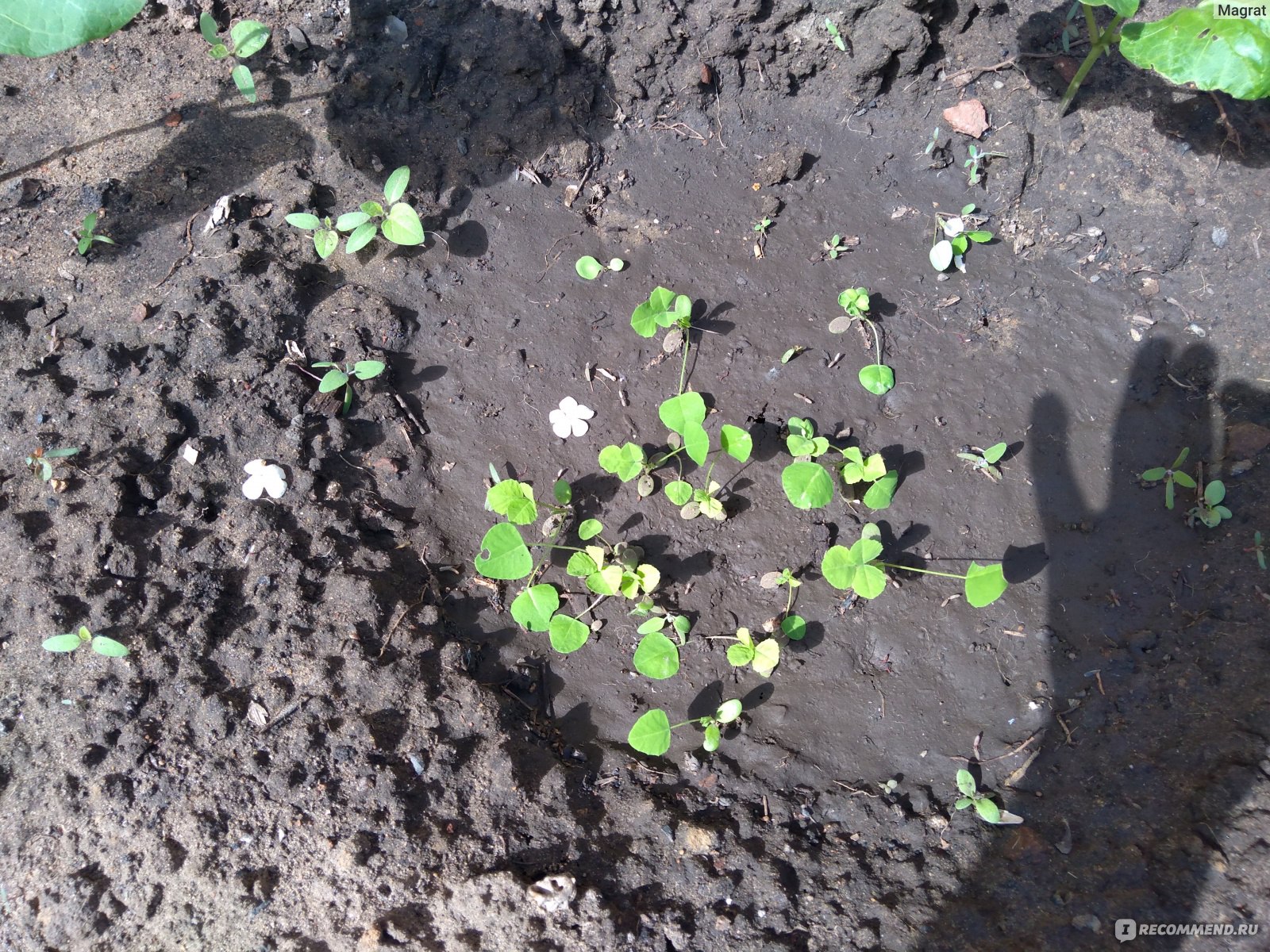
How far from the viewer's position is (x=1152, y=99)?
272 centimetres

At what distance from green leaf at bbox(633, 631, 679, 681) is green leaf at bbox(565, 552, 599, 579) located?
0.29m

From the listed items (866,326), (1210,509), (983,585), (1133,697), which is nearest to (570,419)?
(866,326)

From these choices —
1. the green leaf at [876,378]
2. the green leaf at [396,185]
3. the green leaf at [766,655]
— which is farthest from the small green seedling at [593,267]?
the green leaf at [766,655]

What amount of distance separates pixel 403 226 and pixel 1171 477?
9.13 feet

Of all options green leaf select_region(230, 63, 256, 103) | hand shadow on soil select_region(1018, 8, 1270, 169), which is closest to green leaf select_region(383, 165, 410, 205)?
green leaf select_region(230, 63, 256, 103)

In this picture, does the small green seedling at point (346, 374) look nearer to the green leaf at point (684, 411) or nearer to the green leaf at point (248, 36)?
the green leaf at point (684, 411)

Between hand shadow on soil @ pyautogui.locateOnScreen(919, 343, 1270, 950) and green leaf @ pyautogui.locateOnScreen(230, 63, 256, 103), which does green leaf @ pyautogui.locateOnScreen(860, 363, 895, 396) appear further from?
green leaf @ pyautogui.locateOnScreen(230, 63, 256, 103)

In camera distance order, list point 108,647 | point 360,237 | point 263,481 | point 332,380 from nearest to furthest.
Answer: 1. point 108,647
2. point 263,481
3. point 332,380
4. point 360,237

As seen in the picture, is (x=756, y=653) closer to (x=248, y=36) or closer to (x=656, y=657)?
(x=656, y=657)

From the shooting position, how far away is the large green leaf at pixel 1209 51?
218 centimetres

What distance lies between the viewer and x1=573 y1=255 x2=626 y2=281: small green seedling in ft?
8.97

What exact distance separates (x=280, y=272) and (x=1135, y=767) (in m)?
3.19

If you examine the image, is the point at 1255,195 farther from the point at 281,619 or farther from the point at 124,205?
the point at 124,205

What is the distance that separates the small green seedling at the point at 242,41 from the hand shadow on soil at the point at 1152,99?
2.90 metres
